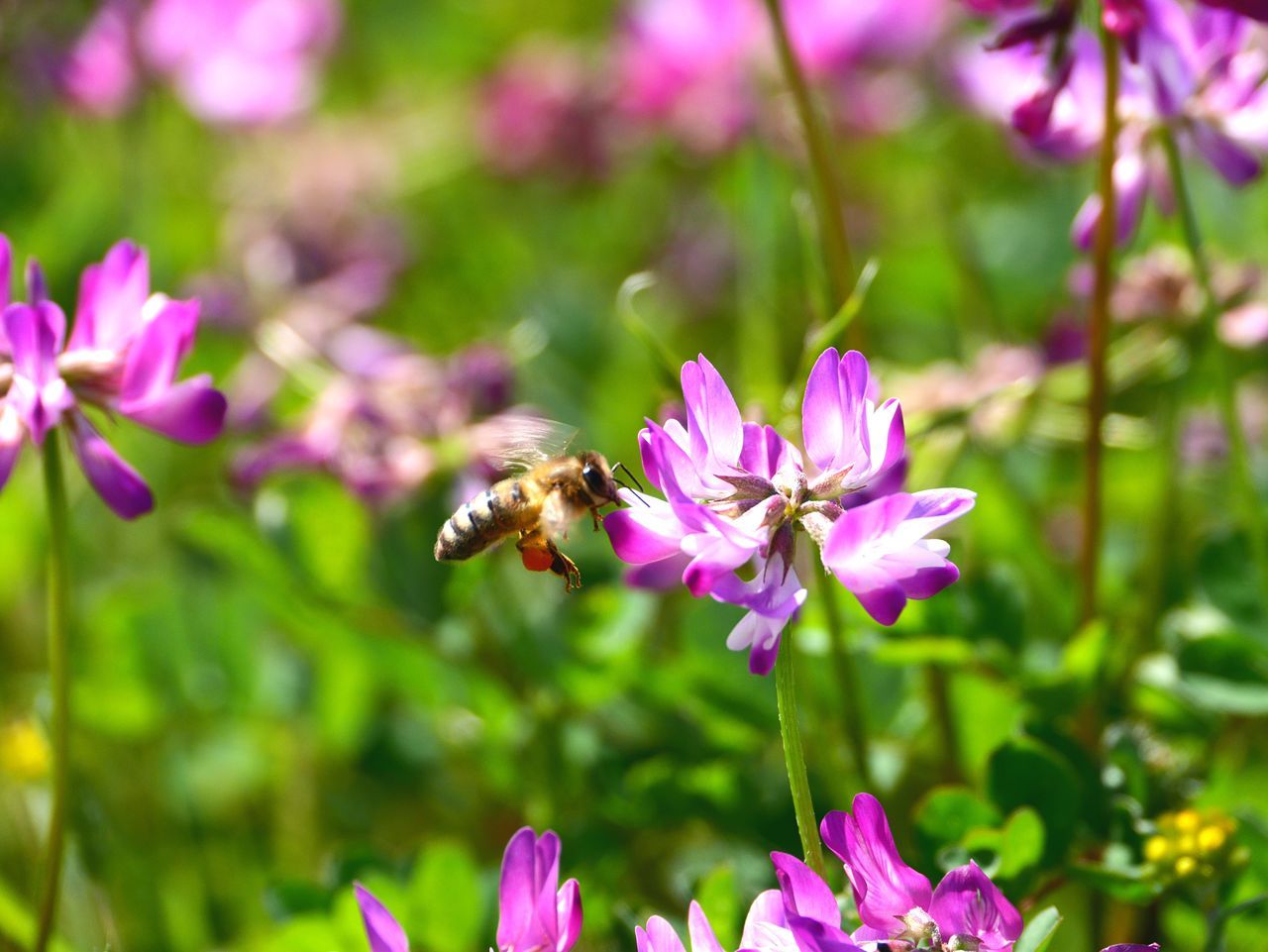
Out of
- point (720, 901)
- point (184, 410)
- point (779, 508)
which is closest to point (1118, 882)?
point (720, 901)

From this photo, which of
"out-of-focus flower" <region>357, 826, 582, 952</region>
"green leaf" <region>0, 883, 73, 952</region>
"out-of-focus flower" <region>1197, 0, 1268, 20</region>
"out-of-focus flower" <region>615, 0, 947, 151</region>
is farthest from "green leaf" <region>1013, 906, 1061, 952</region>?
"out-of-focus flower" <region>615, 0, 947, 151</region>

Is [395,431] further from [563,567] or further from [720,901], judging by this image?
[720,901]

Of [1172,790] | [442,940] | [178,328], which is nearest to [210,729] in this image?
[442,940]

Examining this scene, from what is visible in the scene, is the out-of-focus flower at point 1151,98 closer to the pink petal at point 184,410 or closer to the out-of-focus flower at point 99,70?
the pink petal at point 184,410

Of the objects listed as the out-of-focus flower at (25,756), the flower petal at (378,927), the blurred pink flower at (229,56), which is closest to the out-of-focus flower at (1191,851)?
the flower petal at (378,927)

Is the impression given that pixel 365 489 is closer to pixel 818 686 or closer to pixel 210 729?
pixel 818 686

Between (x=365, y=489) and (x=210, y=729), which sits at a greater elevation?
(x=365, y=489)
